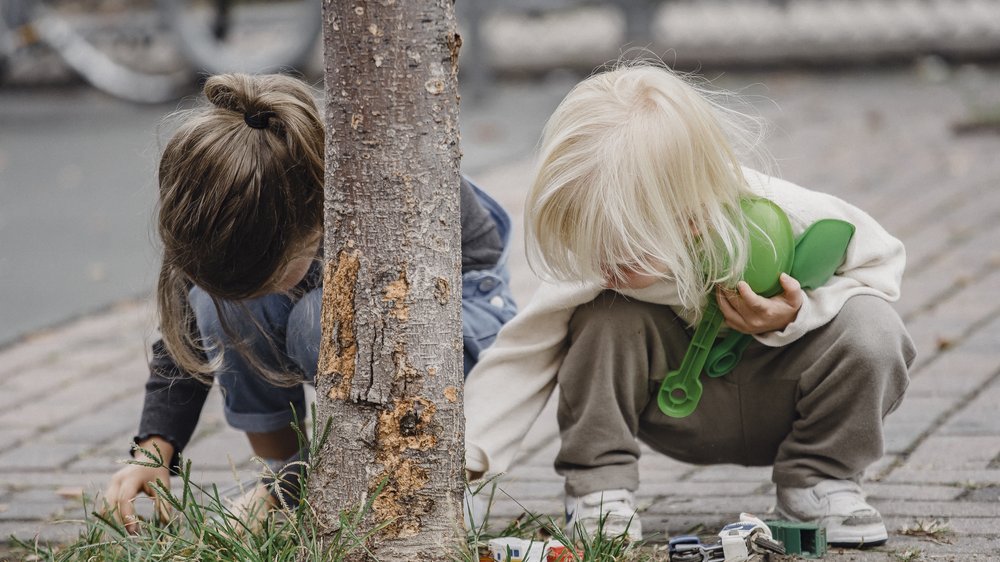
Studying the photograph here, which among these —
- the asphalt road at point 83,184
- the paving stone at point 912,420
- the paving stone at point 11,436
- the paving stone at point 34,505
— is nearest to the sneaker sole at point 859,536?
the paving stone at point 912,420

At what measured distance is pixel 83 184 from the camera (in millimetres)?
6918

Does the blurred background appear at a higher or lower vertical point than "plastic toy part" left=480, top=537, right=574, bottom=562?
higher

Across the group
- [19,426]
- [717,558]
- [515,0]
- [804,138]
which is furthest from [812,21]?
[717,558]

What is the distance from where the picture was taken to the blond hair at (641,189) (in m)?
2.10

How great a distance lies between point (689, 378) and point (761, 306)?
243mm

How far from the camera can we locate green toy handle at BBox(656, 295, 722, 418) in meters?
2.32

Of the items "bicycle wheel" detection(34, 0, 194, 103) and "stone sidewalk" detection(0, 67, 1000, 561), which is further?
"bicycle wheel" detection(34, 0, 194, 103)

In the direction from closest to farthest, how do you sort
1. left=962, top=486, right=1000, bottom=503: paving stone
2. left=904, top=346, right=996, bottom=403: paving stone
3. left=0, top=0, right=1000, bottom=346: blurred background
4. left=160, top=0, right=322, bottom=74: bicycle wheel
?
left=962, top=486, right=1000, bottom=503: paving stone < left=904, top=346, right=996, bottom=403: paving stone < left=0, top=0, right=1000, bottom=346: blurred background < left=160, top=0, right=322, bottom=74: bicycle wheel

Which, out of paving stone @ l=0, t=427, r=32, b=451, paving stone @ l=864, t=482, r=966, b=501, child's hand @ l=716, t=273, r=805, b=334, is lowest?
paving stone @ l=864, t=482, r=966, b=501

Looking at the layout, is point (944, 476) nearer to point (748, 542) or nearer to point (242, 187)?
point (748, 542)

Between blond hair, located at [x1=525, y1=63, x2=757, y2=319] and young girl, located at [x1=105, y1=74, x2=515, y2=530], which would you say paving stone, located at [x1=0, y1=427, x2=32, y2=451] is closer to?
young girl, located at [x1=105, y1=74, x2=515, y2=530]

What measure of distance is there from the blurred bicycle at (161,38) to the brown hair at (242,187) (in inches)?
242

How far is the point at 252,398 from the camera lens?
8.71 ft

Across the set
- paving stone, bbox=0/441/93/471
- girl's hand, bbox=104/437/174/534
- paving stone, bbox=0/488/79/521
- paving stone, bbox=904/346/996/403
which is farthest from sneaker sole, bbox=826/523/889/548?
paving stone, bbox=0/441/93/471
